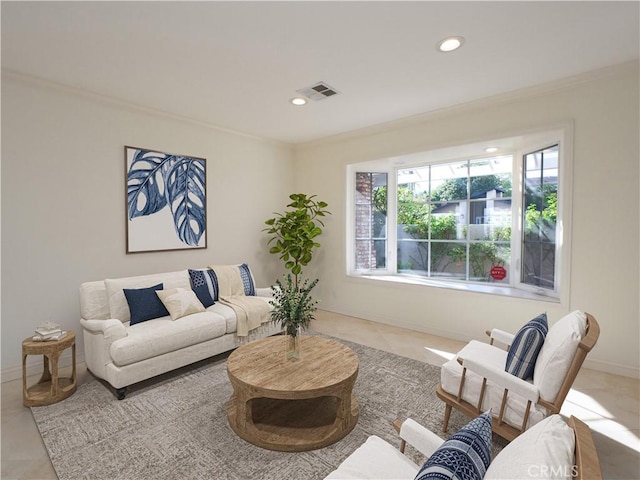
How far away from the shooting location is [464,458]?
2.94 ft

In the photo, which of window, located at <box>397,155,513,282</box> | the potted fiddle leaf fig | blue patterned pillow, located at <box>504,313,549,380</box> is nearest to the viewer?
blue patterned pillow, located at <box>504,313,549,380</box>

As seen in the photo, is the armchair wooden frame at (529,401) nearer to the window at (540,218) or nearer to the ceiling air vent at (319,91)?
the window at (540,218)

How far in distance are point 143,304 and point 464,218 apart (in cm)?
398

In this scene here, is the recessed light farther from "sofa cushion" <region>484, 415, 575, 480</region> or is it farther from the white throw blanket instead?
the white throw blanket

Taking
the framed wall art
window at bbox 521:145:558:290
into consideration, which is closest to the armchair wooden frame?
window at bbox 521:145:558:290

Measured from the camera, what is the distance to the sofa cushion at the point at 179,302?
3162mm

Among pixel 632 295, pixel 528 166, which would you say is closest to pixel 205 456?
pixel 632 295

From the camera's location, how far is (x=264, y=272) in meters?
5.18

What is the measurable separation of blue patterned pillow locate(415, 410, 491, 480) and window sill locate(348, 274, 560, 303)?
2.99 meters

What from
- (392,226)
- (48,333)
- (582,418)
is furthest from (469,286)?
(48,333)

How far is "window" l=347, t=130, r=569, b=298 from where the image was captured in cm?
366

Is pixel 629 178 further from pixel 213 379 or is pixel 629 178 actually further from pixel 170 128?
pixel 170 128

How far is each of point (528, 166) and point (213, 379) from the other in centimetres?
412

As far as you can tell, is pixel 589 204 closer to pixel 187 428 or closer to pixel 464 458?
pixel 464 458
